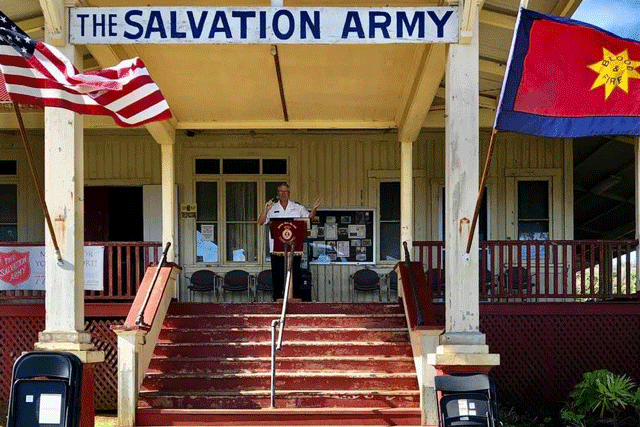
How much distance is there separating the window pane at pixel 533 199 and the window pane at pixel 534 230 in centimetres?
12

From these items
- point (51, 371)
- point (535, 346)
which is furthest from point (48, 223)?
point (535, 346)

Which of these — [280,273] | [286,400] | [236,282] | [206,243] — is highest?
[206,243]

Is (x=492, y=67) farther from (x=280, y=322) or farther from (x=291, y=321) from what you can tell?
(x=280, y=322)

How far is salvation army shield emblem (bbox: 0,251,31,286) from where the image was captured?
1333 cm

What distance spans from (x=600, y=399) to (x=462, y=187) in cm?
327

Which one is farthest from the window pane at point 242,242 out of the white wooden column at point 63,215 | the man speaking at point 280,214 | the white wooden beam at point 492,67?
the white wooden column at point 63,215

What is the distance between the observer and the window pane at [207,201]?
53.9 ft

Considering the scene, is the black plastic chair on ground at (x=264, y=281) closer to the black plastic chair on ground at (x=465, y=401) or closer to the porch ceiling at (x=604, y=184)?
the porch ceiling at (x=604, y=184)

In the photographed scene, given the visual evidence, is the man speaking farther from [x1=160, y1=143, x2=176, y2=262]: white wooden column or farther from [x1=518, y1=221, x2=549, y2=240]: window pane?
[x1=518, y1=221, x2=549, y2=240]: window pane

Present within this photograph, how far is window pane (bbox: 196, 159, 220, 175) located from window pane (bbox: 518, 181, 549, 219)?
16.5 ft

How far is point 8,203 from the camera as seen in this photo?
16.4m

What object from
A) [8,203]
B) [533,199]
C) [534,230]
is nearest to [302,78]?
[533,199]

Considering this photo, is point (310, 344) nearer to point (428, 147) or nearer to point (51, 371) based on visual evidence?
point (51, 371)

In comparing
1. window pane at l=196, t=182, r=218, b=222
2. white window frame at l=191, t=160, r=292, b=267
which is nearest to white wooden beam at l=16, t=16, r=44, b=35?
white window frame at l=191, t=160, r=292, b=267
